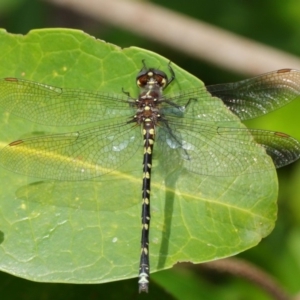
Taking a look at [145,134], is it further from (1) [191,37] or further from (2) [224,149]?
(1) [191,37]

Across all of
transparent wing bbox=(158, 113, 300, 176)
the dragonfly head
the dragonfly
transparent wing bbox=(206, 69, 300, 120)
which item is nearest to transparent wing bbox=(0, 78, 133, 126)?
the dragonfly

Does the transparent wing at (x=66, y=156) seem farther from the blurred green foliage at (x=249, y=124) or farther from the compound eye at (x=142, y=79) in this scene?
the blurred green foliage at (x=249, y=124)

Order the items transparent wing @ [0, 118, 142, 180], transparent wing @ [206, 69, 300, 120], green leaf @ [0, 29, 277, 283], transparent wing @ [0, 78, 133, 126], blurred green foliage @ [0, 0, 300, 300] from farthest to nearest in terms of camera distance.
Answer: transparent wing @ [206, 69, 300, 120] → blurred green foliage @ [0, 0, 300, 300] → transparent wing @ [0, 78, 133, 126] → transparent wing @ [0, 118, 142, 180] → green leaf @ [0, 29, 277, 283]

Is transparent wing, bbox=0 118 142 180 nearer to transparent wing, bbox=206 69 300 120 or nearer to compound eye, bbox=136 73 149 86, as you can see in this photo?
compound eye, bbox=136 73 149 86

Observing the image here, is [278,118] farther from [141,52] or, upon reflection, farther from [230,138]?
[141,52]

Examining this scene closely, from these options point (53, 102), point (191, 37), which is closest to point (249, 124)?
point (191, 37)

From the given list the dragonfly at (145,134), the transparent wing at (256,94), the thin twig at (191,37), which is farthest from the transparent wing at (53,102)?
the thin twig at (191,37)

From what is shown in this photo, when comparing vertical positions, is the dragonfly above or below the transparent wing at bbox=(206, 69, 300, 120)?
below

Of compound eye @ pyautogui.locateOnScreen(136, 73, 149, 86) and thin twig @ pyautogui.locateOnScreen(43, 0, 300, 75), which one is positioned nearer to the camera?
compound eye @ pyautogui.locateOnScreen(136, 73, 149, 86)

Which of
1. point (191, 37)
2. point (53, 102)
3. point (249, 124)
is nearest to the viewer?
point (53, 102)
